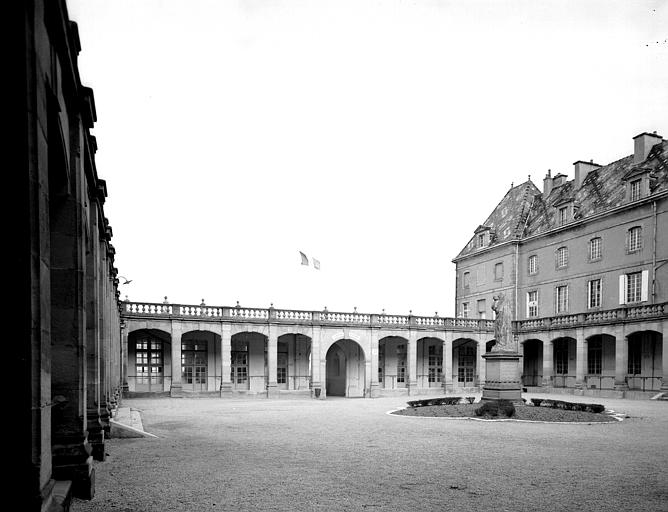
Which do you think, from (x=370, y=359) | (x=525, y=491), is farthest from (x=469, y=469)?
(x=370, y=359)

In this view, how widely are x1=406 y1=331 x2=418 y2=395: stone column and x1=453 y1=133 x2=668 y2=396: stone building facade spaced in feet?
24.3

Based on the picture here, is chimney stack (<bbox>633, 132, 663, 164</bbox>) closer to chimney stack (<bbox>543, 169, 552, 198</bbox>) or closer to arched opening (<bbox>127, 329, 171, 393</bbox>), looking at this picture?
chimney stack (<bbox>543, 169, 552, 198</bbox>)

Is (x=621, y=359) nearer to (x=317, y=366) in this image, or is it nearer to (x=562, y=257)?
(x=562, y=257)

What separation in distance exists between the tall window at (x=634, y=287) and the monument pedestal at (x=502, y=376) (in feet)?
51.9

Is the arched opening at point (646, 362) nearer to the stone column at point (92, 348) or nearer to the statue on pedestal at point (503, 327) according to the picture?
the statue on pedestal at point (503, 327)

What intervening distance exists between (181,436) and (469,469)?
7.08 meters

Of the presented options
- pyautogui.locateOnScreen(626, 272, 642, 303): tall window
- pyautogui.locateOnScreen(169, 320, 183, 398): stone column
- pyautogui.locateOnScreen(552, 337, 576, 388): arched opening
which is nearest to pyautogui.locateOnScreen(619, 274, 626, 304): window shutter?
pyautogui.locateOnScreen(626, 272, 642, 303): tall window

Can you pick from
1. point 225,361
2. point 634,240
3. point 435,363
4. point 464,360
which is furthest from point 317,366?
point 634,240

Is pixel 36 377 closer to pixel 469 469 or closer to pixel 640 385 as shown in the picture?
pixel 469 469

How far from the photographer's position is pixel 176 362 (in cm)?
2950

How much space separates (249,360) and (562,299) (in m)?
19.9

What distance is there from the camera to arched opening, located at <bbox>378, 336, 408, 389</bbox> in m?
37.3

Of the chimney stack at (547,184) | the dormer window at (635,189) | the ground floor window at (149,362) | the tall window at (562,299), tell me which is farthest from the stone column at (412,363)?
the chimney stack at (547,184)

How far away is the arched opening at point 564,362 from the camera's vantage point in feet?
115
